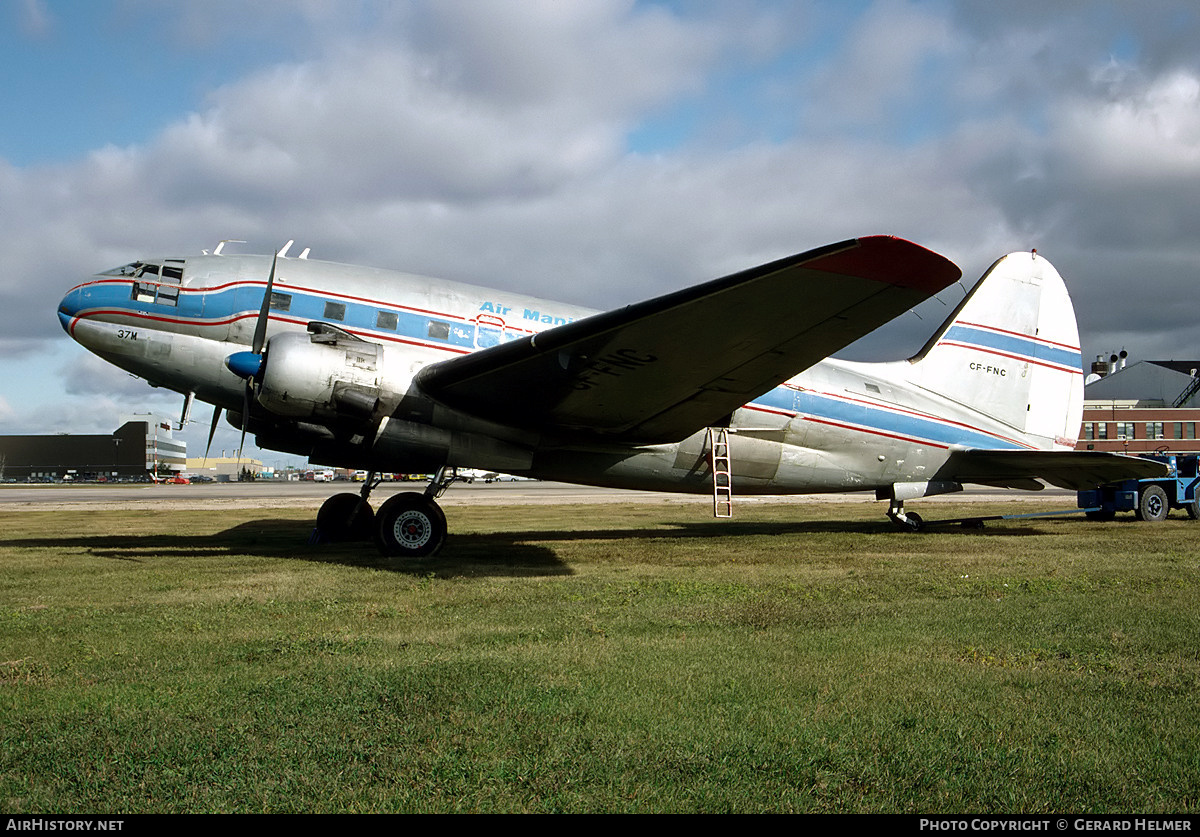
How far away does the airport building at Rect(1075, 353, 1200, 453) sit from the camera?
3063 inches

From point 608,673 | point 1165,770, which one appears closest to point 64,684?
point 608,673

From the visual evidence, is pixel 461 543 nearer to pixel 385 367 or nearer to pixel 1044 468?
pixel 385 367

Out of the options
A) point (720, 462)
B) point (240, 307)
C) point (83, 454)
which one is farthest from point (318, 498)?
point (83, 454)

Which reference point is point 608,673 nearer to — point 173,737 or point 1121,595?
point 173,737

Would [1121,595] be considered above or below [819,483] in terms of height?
below

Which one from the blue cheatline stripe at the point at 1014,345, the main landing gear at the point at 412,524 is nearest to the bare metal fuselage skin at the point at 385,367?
the main landing gear at the point at 412,524

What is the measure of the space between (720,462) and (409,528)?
5.25 m

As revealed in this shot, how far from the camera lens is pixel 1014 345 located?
16.6m

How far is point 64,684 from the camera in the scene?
4.67 m

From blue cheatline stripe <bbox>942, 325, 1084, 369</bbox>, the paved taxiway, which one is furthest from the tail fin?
the paved taxiway

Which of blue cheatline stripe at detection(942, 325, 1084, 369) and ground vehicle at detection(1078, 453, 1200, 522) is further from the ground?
blue cheatline stripe at detection(942, 325, 1084, 369)

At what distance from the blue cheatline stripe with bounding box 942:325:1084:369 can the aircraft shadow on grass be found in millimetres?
3647

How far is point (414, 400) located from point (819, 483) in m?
7.52

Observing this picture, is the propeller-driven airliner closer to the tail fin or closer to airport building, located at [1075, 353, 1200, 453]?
the tail fin
